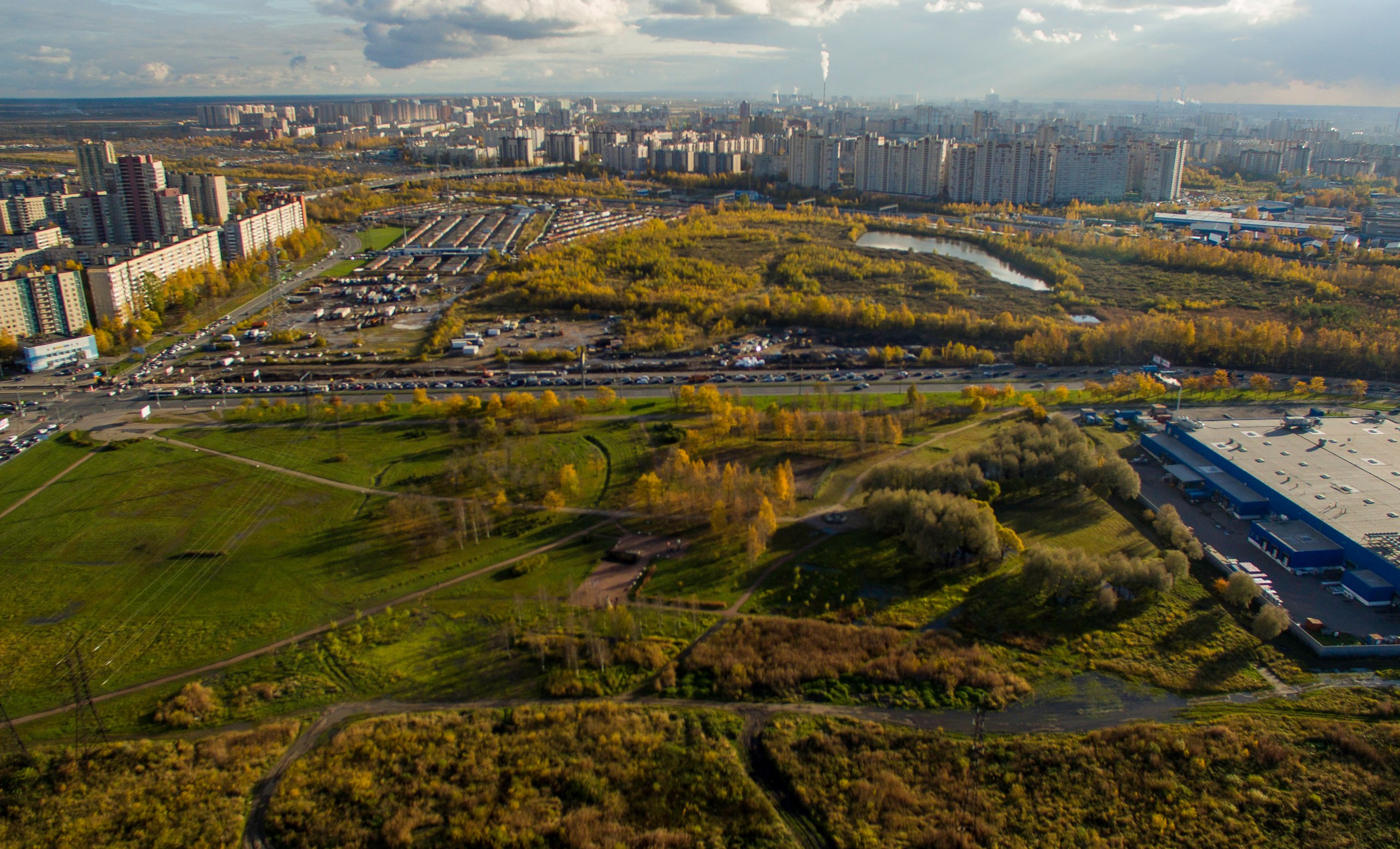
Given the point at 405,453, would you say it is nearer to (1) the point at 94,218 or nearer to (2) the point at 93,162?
(1) the point at 94,218

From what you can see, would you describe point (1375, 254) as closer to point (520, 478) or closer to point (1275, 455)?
point (1275, 455)

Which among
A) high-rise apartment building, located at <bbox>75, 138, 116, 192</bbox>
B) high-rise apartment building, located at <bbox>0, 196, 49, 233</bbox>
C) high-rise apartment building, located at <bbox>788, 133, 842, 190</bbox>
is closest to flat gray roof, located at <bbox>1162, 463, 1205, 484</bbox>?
high-rise apartment building, located at <bbox>0, 196, 49, 233</bbox>

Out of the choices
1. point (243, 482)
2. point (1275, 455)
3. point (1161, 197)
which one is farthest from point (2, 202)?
point (1161, 197)

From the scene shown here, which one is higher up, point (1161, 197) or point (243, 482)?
point (1161, 197)

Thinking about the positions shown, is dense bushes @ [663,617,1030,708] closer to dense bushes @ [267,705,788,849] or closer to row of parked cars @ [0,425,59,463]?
dense bushes @ [267,705,788,849]

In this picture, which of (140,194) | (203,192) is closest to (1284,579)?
(140,194)

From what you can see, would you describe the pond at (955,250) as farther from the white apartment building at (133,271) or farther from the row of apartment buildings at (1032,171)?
the white apartment building at (133,271)
